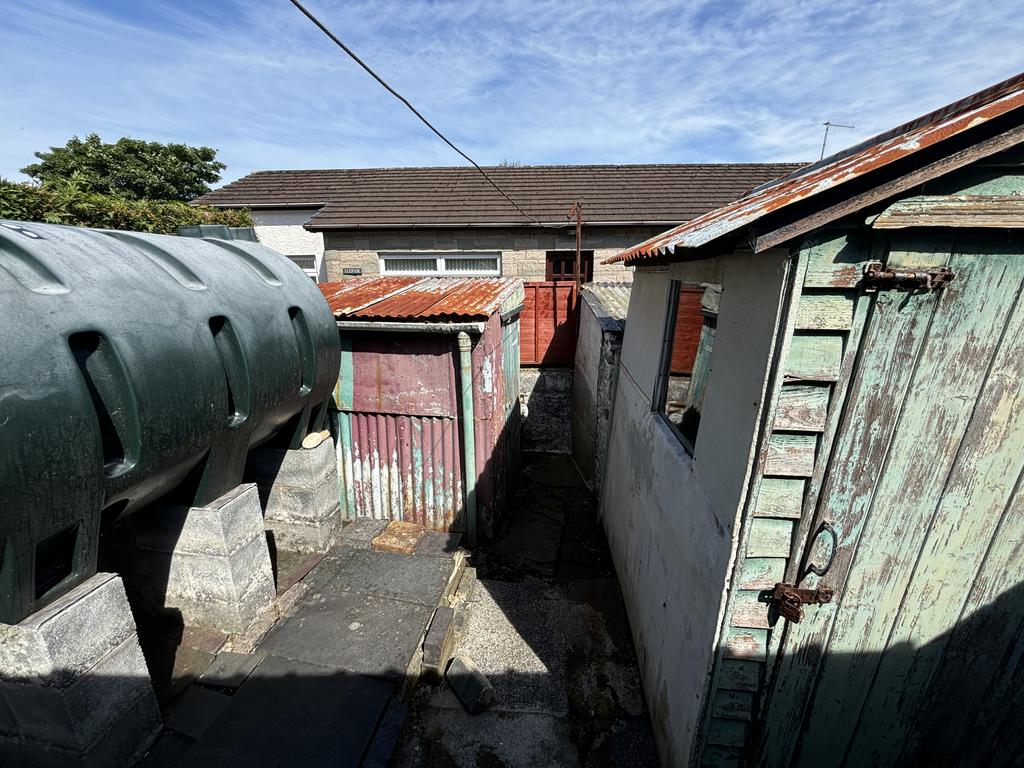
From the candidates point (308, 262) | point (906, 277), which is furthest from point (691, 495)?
point (308, 262)

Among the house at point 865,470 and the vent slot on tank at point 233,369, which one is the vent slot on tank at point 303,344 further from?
the house at point 865,470

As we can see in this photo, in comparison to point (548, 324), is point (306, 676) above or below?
below

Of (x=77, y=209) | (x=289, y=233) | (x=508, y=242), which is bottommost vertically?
(x=508, y=242)

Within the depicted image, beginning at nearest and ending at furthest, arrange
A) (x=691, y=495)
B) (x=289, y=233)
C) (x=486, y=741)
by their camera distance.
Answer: (x=691, y=495), (x=486, y=741), (x=289, y=233)

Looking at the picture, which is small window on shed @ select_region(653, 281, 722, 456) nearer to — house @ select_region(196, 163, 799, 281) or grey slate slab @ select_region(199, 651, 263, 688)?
grey slate slab @ select_region(199, 651, 263, 688)

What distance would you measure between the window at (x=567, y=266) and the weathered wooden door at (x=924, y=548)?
9.63 m

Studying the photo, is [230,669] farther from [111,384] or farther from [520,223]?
[520,223]

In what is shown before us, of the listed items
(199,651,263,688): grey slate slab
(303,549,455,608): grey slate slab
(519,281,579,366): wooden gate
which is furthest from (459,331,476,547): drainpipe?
(519,281,579,366): wooden gate

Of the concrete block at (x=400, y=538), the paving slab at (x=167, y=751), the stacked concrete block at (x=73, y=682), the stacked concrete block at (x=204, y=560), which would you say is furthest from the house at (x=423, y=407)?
the stacked concrete block at (x=73, y=682)

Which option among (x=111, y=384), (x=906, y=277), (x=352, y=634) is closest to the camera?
(x=906, y=277)

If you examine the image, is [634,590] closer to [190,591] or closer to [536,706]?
[536,706]

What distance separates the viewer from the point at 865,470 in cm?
209

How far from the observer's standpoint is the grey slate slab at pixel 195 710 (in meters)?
2.79

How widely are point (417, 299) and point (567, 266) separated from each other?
6914 millimetres
